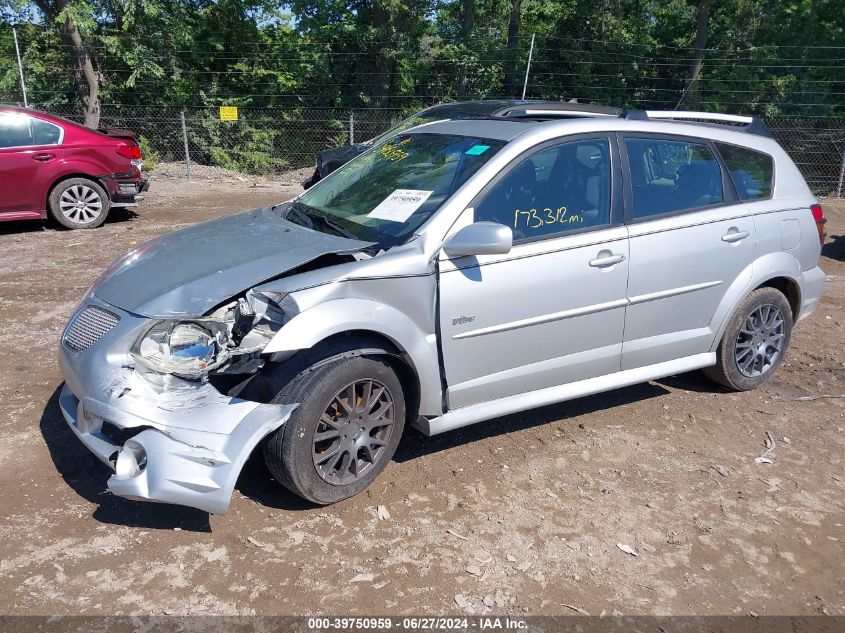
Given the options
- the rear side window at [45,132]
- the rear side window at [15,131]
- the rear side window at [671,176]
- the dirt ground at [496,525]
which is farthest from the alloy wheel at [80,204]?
the rear side window at [671,176]

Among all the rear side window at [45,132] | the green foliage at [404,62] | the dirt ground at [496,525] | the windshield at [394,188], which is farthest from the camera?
the green foliage at [404,62]

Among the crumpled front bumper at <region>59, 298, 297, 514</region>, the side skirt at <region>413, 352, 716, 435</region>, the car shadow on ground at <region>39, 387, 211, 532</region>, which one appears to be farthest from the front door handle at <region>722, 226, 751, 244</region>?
the car shadow on ground at <region>39, 387, 211, 532</region>

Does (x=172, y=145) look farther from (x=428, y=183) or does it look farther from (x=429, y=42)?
(x=428, y=183)

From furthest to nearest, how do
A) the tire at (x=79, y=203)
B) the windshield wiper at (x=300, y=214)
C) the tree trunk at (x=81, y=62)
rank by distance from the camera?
the tree trunk at (x=81, y=62)
the tire at (x=79, y=203)
the windshield wiper at (x=300, y=214)

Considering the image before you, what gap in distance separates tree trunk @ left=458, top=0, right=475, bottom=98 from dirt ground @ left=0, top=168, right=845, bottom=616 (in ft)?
55.6

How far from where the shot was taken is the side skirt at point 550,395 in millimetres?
3857

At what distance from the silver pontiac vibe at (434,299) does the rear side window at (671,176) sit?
14 millimetres

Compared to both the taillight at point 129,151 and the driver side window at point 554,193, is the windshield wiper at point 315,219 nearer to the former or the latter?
the driver side window at point 554,193

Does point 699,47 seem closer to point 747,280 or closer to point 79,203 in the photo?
point 79,203

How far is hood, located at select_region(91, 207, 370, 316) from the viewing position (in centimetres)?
349

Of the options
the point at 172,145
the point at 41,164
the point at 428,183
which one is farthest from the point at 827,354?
the point at 172,145

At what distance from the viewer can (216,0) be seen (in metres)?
20.2

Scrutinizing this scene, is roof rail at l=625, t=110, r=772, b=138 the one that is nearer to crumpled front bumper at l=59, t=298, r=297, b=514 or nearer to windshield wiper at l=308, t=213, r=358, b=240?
windshield wiper at l=308, t=213, r=358, b=240

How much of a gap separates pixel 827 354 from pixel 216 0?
19068 millimetres
